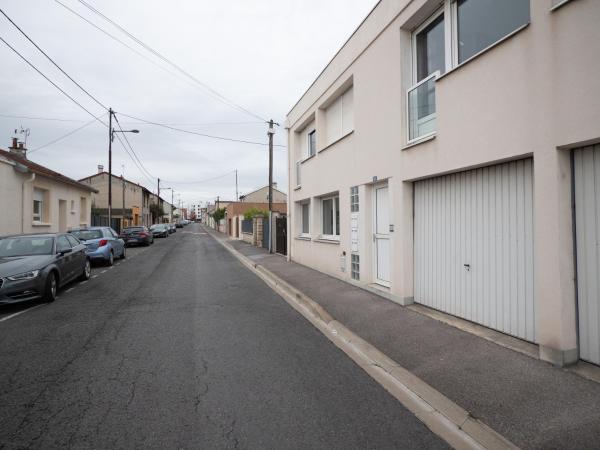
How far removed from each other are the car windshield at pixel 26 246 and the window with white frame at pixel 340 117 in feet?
25.0

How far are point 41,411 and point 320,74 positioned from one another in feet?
33.4

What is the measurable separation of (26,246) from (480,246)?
9.18 m

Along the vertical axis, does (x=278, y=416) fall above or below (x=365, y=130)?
below

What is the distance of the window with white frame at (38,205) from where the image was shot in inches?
643

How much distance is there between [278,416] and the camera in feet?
9.53

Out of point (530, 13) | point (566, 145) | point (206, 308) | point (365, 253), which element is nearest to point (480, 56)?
point (530, 13)

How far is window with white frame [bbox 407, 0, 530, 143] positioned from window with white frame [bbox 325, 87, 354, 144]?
2.81m

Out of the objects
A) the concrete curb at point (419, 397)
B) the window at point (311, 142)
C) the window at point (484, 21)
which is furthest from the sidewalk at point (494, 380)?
the window at point (311, 142)

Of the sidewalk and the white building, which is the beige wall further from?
the sidewalk

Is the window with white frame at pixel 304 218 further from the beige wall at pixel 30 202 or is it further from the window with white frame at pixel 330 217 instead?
the beige wall at pixel 30 202

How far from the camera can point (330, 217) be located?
1108cm

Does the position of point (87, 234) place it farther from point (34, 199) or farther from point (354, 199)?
point (354, 199)

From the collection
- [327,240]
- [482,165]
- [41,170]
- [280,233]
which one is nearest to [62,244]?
[327,240]

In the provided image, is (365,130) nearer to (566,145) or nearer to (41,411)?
(566,145)
